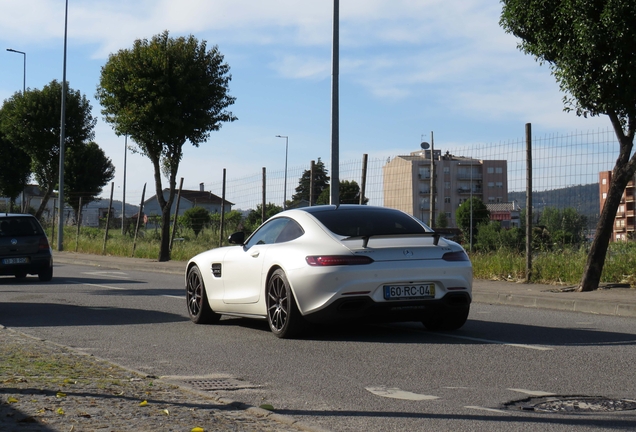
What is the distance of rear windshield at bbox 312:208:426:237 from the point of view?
9047 millimetres

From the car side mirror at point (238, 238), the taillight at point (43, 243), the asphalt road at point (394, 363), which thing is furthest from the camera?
the taillight at point (43, 243)

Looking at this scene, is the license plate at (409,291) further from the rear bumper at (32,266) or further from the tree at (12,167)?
the tree at (12,167)

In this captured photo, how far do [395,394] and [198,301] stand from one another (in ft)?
17.0

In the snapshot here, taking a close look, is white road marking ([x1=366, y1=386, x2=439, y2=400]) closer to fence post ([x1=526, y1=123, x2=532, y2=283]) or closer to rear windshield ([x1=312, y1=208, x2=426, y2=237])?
rear windshield ([x1=312, y1=208, x2=426, y2=237])

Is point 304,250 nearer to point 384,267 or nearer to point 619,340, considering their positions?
point 384,267

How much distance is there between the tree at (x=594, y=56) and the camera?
1250 cm

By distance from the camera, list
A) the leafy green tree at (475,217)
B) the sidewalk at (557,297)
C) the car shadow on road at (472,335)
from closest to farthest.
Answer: the car shadow on road at (472,335)
the sidewalk at (557,297)
the leafy green tree at (475,217)

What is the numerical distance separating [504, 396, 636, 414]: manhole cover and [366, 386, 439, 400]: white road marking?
1.93 feet

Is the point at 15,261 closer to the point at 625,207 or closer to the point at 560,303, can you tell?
the point at 560,303

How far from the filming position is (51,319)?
11.4 m

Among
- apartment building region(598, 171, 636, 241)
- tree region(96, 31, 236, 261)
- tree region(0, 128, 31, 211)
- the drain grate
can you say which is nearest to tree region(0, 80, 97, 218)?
tree region(0, 128, 31, 211)

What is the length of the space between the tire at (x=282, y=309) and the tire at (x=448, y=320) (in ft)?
4.74

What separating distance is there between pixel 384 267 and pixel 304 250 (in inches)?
32.7

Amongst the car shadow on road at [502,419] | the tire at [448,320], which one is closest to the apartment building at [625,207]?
the tire at [448,320]
